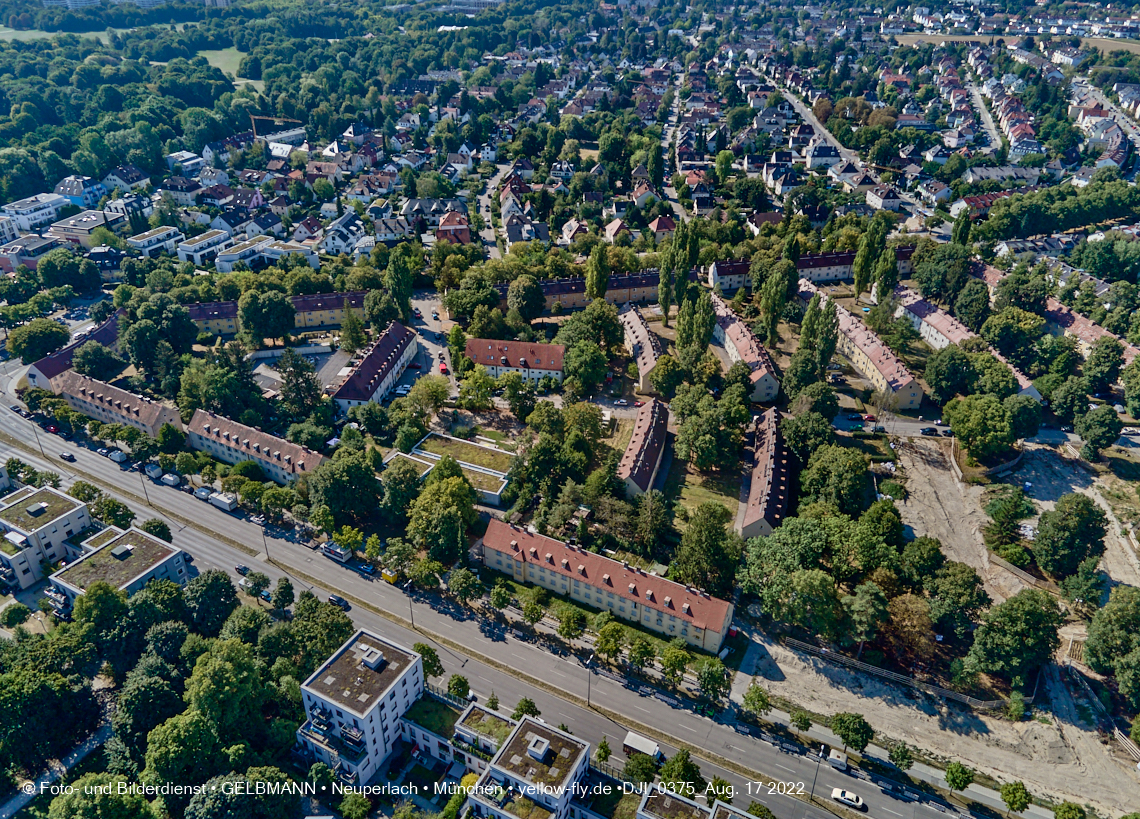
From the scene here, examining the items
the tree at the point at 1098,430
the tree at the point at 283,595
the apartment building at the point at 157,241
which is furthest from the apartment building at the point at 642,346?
the apartment building at the point at 157,241

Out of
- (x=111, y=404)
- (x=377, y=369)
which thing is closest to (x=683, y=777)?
(x=377, y=369)

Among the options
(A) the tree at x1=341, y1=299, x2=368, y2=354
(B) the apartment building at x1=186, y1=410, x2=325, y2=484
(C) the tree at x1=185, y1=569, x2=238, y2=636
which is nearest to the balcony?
(C) the tree at x1=185, y1=569, x2=238, y2=636

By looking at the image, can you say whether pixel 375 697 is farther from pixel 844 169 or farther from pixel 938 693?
pixel 844 169

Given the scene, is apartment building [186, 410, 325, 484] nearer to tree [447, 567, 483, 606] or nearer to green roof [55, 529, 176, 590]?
green roof [55, 529, 176, 590]

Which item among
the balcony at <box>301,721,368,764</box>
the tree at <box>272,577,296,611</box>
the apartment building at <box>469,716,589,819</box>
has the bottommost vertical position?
the tree at <box>272,577,296,611</box>

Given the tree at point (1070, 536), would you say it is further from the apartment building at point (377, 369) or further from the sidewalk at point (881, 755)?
the apartment building at point (377, 369)

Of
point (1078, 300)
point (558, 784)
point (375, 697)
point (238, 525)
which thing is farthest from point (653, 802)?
point (1078, 300)

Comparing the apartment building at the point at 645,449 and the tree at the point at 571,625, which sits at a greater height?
the apartment building at the point at 645,449
